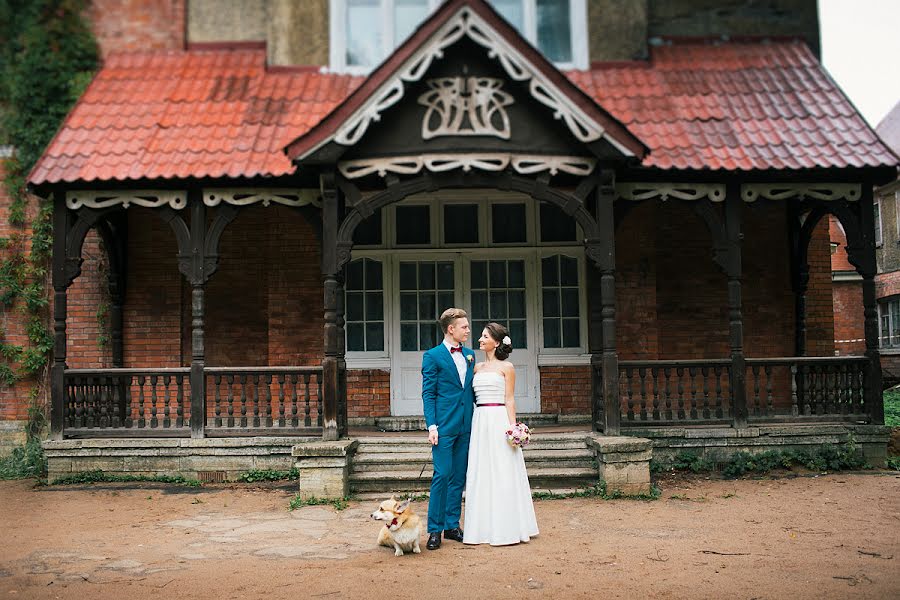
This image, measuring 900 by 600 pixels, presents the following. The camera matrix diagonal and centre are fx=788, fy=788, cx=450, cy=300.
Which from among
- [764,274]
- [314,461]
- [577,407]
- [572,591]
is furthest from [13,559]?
[764,274]

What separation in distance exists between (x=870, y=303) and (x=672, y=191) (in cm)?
284

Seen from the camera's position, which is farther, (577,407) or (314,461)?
(577,407)

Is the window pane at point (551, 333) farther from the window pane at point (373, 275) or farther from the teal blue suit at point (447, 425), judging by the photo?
the teal blue suit at point (447, 425)

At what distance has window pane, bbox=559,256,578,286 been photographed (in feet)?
38.0

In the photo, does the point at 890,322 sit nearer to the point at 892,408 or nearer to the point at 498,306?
the point at 892,408

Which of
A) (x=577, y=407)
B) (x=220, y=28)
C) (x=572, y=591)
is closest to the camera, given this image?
(x=572, y=591)

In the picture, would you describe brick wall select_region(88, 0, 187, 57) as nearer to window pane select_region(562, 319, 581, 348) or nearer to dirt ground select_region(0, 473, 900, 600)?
dirt ground select_region(0, 473, 900, 600)

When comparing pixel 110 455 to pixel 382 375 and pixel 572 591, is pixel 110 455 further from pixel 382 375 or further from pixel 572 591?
pixel 572 591

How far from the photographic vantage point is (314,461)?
335 inches

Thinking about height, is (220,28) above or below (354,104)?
above

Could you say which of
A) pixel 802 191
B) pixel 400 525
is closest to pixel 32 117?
pixel 400 525

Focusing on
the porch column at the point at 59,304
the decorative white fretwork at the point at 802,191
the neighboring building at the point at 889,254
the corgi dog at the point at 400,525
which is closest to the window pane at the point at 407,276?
the porch column at the point at 59,304

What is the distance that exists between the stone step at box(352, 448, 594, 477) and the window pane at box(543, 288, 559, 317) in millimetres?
2925

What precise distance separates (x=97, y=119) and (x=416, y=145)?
15.1 feet
